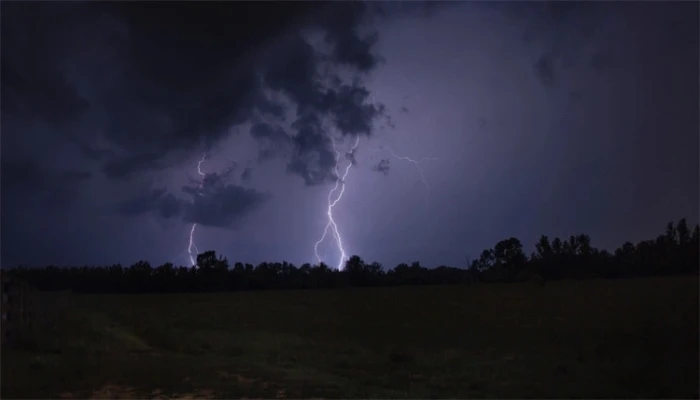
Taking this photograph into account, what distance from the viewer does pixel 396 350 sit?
26.6m

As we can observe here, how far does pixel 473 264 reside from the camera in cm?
7625

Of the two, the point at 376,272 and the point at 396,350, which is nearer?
the point at 396,350

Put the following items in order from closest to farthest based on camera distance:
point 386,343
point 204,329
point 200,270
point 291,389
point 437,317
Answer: point 291,389, point 386,343, point 204,329, point 437,317, point 200,270

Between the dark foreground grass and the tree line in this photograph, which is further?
the tree line

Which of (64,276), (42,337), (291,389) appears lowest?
(291,389)

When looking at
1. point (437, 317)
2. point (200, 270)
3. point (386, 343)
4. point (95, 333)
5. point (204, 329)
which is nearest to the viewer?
point (95, 333)

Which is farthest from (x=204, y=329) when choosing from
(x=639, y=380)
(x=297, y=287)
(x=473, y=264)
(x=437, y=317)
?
(x=473, y=264)

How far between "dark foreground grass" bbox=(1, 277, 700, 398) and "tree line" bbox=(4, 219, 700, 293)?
2012 cm

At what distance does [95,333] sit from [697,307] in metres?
25.3

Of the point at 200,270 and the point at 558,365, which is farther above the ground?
the point at 200,270

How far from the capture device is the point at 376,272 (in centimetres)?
8150

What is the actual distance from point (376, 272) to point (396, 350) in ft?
180

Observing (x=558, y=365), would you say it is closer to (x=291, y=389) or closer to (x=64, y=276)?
(x=291, y=389)

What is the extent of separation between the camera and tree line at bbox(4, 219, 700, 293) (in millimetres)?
61500
